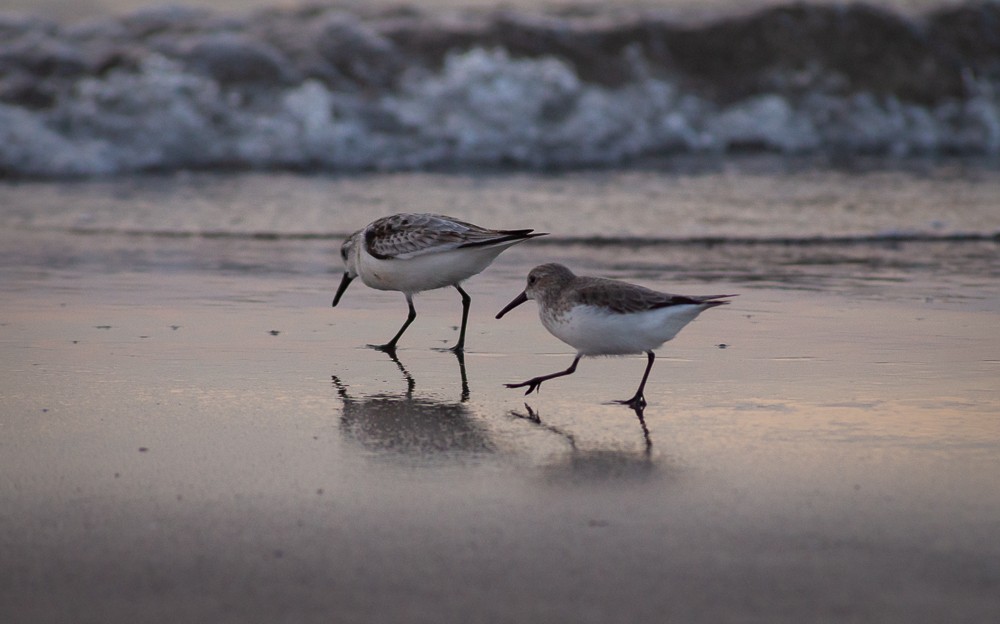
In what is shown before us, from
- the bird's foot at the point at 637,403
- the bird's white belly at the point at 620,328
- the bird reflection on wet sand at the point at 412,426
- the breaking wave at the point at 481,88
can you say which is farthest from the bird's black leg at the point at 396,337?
the breaking wave at the point at 481,88

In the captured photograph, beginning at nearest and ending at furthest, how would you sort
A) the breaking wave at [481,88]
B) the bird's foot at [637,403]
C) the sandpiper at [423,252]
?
1. the bird's foot at [637,403]
2. the sandpiper at [423,252]
3. the breaking wave at [481,88]

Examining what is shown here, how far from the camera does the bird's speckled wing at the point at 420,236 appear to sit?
698 cm

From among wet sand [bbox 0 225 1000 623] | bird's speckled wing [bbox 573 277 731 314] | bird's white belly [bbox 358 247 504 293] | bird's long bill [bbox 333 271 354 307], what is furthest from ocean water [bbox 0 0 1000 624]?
Answer: bird's speckled wing [bbox 573 277 731 314]

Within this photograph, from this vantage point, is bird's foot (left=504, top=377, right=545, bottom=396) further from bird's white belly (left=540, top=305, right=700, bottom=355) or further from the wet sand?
bird's white belly (left=540, top=305, right=700, bottom=355)

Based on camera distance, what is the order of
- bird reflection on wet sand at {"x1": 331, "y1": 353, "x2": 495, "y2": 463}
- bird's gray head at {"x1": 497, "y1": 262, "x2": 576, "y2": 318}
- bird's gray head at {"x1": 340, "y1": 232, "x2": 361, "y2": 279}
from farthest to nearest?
1. bird's gray head at {"x1": 340, "y1": 232, "x2": 361, "y2": 279}
2. bird's gray head at {"x1": 497, "y1": 262, "x2": 576, "y2": 318}
3. bird reflection on wet sand at {"x1": 331, "y1": 353, "x2": 495, "y2": 463}

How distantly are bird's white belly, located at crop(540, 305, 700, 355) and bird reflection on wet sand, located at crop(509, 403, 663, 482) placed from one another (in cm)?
69

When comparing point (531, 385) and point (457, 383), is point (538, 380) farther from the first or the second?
point (457, 383)

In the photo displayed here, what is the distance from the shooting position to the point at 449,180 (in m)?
15.2

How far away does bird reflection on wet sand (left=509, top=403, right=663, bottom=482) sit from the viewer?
4148 millimetres

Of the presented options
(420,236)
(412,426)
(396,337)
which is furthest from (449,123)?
(412,426)

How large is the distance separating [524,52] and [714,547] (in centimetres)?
Result: 1776

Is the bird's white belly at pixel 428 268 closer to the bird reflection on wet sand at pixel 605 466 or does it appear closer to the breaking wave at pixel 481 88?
the bird reflection on wet sand at pixel 605 466

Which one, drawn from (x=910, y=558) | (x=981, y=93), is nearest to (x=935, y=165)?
(x=981, y=93)

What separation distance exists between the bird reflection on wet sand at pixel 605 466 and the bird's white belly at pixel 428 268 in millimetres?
2495
